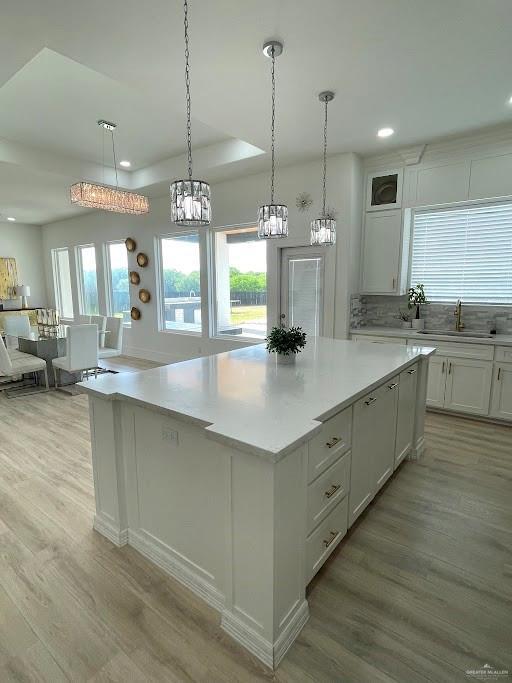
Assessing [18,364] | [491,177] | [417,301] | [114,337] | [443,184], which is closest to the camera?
[491,177]

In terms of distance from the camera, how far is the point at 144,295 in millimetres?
6633

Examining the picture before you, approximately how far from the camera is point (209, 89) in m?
2.82

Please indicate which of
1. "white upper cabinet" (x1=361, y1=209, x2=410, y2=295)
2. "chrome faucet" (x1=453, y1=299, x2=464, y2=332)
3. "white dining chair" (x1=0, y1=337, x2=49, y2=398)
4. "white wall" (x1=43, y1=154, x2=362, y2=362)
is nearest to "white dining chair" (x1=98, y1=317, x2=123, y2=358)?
"white dining chair" (x1=0, y1=337, x2=49, y2=398)

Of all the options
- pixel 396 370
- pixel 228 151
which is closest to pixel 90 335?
pixel 228 151

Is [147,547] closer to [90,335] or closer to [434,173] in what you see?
[90,335]

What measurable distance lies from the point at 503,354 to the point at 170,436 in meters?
3.40

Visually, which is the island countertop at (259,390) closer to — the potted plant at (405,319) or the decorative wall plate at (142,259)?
the potted plant at (405,319)

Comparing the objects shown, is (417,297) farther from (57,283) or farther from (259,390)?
(57,283)

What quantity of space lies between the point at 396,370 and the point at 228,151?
373cm

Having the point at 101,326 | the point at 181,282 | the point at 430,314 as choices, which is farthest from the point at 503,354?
the point at 101,326

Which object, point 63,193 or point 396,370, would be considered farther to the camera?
point 63,193

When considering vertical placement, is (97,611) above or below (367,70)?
below

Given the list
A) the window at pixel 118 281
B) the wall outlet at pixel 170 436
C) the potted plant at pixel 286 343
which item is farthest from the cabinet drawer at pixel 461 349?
the window at pixel 118 281

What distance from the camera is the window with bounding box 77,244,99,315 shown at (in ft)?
26.5
